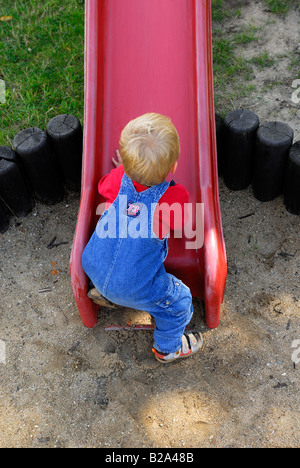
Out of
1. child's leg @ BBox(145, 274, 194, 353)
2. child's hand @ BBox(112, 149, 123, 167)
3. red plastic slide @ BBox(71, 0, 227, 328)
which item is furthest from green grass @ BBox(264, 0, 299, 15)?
child's leg @ BBox(145, 274, 194, 353)

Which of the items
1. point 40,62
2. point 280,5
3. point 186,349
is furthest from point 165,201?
point 280,5

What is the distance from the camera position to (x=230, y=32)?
14.7 ft

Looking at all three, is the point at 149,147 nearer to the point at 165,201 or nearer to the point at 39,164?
the point at 165,201

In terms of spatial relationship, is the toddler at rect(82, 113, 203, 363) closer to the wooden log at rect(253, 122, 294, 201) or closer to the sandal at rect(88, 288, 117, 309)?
the sandal at rect(88, 288, 117, 309)

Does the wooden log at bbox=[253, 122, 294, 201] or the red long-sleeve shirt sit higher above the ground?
the red long-sleeve shirt

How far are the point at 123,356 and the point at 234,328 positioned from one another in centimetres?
65

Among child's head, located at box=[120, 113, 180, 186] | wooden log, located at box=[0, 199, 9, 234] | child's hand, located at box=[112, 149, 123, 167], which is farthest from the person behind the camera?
wooden log, located at box=[0, 199, 9, 234]

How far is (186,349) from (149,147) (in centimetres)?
123

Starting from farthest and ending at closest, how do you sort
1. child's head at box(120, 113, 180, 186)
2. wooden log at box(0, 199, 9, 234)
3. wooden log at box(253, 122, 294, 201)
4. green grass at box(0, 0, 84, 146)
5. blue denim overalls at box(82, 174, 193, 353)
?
1. green grass at box(0, 0, 84, 146)
2. wooden log at box(0, 199, 9, 234)
3. wooden log at box(253, 122, 294, 201)
4. blue denim overalls at box(82, 174, 193, 353)
5. child's head at box(120, 113, 180, 186)

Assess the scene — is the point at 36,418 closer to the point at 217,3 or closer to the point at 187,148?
the point at 187,148

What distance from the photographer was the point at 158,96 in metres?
3.15

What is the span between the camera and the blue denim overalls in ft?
7.31

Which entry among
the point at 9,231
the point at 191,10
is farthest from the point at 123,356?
the point at 191,10

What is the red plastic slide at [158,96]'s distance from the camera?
9.09ft
